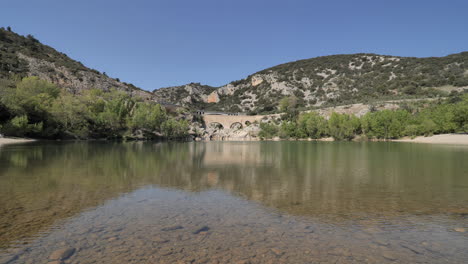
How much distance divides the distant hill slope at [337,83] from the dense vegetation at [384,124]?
2205 cm

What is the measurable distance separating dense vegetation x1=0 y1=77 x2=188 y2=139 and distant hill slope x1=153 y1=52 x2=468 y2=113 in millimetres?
63534

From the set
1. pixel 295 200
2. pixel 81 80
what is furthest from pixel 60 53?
pixel 295 200

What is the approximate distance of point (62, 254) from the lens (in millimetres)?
4992

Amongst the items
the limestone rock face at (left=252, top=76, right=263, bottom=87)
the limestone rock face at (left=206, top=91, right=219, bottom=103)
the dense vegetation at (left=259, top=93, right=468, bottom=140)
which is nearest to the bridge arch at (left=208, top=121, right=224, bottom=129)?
the dense vegetation at (left=259, top=93, right=468, bottom=140)

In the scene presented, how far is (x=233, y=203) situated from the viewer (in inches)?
352

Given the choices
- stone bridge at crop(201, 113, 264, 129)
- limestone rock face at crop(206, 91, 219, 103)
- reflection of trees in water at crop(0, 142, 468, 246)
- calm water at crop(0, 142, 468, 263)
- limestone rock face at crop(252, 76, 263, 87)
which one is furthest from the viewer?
limestone rock face at crop(206, 91, 219, 103)

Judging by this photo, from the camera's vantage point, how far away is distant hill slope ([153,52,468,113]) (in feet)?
366

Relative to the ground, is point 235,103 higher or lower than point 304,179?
higher

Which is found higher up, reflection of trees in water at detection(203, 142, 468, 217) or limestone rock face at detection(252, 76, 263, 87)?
limestone rock face at detection(252, 76, 263, 87)

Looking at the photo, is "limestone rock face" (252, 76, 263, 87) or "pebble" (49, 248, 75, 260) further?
"limestone rock face" (252, 76, 263, 87)

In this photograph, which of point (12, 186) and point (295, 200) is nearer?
point (295, 200)

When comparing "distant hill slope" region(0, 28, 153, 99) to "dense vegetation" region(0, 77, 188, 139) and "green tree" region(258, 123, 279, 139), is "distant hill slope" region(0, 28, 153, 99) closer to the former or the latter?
"dense vegetation" region(0, 77, 188, 139)

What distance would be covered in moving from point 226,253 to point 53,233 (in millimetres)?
3979

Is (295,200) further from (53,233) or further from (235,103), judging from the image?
(235,103)
